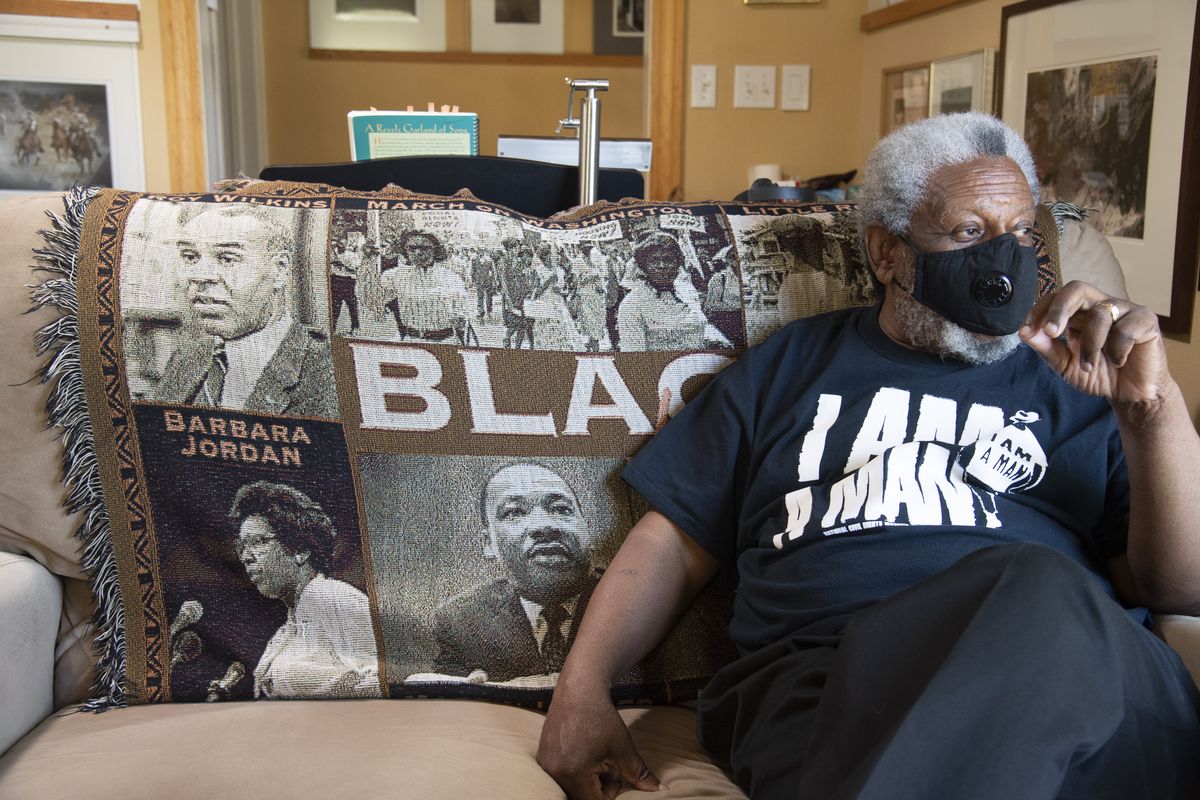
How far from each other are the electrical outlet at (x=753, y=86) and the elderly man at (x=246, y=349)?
2.72 metres

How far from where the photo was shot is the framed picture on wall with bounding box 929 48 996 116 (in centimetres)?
278

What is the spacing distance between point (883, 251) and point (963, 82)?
174 cm

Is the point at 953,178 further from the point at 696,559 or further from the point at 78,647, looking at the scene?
the point at 78,647

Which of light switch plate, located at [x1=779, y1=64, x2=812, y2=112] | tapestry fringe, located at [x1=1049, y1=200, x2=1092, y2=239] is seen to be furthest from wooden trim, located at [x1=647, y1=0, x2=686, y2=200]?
tapestry fringe, located at [x1=1049, y1=200, x2=1092, y2=239]

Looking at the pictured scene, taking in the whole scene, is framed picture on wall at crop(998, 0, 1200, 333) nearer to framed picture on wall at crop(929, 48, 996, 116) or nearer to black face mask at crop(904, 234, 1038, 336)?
framed picture on wall at crop(929, 48, 996, 116)

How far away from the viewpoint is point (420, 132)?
6.88 feet

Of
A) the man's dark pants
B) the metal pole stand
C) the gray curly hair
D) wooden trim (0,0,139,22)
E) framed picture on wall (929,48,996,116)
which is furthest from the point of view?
wooden trim (0,0,139,22)

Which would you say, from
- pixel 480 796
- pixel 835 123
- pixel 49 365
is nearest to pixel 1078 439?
pixel 480 796

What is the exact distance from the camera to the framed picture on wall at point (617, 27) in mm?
5039

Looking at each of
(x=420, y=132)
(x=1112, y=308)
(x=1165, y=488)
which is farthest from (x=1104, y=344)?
(x=420, y=132)

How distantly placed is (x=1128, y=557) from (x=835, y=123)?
9.49 feet

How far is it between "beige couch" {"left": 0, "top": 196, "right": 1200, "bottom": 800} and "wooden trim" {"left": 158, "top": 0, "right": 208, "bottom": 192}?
93.0 inches

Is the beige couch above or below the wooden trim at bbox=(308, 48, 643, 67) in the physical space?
below

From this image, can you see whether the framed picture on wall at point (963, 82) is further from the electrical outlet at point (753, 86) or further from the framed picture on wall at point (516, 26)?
the framed picture on wall at point (516, 26)
